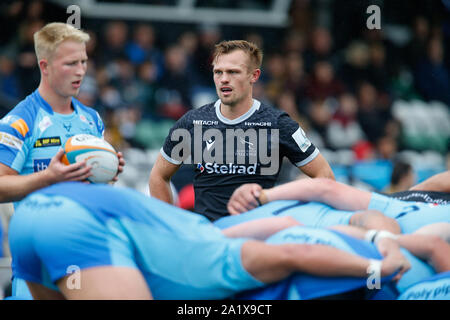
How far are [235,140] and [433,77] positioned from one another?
8.90 m

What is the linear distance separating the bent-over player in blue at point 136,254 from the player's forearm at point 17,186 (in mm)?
615

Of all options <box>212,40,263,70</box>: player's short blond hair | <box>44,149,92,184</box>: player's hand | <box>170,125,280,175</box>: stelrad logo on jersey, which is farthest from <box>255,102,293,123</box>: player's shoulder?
<box>44,149,92,184</box>: player's hand

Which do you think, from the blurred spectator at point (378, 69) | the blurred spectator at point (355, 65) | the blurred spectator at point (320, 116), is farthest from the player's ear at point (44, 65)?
the blurred spectator at point (378, 69)

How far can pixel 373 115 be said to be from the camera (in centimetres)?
1126

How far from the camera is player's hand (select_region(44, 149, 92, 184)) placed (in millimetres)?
3596

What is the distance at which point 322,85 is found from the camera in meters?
11.5

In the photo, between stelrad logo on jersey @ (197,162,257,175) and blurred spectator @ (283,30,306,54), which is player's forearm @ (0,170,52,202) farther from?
blurred spectator @ (283,30,306,54)

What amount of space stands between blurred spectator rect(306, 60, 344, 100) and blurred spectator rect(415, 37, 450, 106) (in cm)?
205

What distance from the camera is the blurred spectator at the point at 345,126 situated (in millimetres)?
10750

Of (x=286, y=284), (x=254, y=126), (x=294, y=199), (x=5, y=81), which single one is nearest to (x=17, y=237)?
(x=286, y=284)

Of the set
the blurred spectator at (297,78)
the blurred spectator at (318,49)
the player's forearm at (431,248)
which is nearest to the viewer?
the player's forearm at (431,248)

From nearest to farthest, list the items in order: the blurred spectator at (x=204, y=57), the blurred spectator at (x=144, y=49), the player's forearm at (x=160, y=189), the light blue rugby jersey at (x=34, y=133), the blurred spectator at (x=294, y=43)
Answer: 1. the light blue rugby jersey at (x=34, y=133)
2. the player's forearm at (x=160, y=189)
3. the blurred spectator at (x=144, y=49)
4. the blurred spectator at (x=204, y=57)
5. the blurred spectator at (x=294, y=43)

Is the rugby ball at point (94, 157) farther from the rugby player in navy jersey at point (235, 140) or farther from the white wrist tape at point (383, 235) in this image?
the white wrist tape at point (383, 235)
